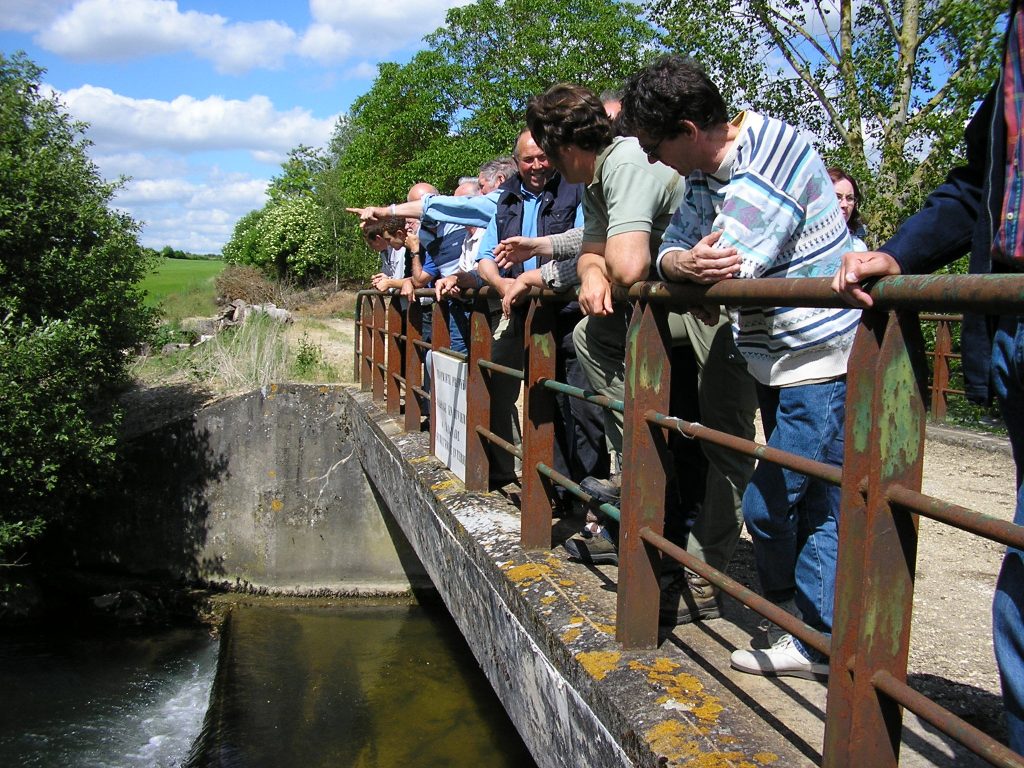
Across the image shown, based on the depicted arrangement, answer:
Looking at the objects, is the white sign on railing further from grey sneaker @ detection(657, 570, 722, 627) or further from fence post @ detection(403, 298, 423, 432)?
grey sneaker @ detection(657, 570, 722, 627)

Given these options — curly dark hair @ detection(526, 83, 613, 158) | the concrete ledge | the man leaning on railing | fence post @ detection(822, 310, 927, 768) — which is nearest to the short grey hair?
the concrete ledge

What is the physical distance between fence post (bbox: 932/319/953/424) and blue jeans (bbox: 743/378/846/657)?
6604 mm

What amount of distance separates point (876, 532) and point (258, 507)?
872 cm

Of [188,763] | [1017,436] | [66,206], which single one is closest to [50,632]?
[188,763]

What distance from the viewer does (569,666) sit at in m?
2.44

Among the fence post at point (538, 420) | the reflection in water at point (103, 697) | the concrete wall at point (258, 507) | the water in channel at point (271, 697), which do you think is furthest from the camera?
the concrete wall at point (258, 507)

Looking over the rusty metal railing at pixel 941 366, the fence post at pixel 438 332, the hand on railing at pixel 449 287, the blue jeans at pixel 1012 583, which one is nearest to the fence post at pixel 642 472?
the blue jeans at pixel 1012 583

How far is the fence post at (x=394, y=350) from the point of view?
6954mm

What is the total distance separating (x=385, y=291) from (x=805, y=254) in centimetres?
511

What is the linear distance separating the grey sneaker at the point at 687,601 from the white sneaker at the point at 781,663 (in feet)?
1.19

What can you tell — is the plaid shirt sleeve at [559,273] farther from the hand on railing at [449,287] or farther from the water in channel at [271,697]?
the water in channel at [271,697]

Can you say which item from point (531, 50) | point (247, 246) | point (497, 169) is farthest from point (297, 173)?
point (497, 169)

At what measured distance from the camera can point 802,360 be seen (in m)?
2.17

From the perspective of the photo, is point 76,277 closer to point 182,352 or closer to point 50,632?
point 182,352
